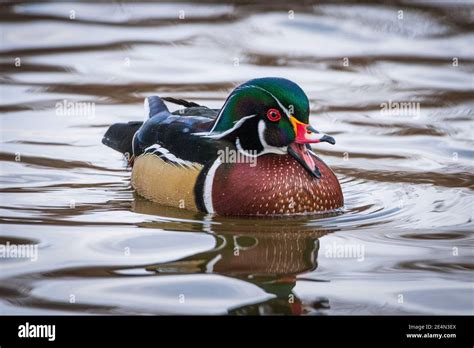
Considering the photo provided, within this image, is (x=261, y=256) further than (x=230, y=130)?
No

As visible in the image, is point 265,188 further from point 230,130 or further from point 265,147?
point 230,130

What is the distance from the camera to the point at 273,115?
7691mm

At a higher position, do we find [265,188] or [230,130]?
[230,130]

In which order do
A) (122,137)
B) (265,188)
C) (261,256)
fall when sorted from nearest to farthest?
(261,256) < (265,188) < (122,137)

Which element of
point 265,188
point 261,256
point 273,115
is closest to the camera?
point 261,256

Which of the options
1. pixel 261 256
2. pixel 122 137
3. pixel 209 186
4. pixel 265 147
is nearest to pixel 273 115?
pixel 265 147

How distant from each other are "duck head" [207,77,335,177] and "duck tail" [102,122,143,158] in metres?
1.39

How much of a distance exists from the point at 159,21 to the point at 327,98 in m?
3.77

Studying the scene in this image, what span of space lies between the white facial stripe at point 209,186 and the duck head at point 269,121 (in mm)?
195

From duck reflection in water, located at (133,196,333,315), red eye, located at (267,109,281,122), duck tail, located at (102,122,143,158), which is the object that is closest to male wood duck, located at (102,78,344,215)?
red eye, located at (267,109,281,122)

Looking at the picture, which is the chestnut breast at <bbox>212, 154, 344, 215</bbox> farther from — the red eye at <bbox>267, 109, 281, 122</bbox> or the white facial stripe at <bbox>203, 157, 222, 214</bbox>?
the red eye at <bbox>267, 109, 281, 122</bbox>

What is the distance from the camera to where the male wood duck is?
7.66 meters

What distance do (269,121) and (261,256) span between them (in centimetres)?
108
